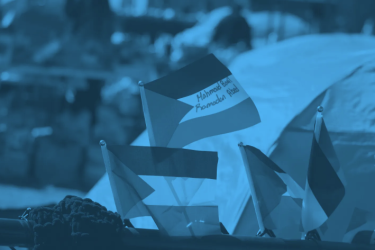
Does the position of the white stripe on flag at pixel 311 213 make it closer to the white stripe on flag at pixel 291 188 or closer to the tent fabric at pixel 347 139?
the white stripe on flag at pixel 291 188

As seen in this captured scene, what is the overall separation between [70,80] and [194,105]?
534cm

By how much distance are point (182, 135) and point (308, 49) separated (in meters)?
1.56

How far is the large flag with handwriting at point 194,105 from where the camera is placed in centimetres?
150

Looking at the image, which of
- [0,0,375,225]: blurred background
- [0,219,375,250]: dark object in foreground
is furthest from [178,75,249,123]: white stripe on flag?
[0,0,375,225]: blurred background

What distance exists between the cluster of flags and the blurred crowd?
4599 mm

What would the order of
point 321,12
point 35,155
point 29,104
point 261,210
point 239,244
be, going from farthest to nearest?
point 321,12
point 29,104
point 35,155
point 261,210
point 239,244

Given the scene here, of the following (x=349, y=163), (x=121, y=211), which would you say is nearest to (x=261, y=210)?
(x=121, y=211)

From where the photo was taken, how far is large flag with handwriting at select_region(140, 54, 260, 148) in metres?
1.50

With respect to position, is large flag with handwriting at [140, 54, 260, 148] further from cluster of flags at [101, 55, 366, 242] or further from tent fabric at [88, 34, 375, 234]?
tent fabric at [88, 34, 375, 234]

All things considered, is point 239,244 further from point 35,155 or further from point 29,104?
point 29,104

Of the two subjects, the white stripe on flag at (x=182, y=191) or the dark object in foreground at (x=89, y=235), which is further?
the white stripe on flag at (x=182, y=191)

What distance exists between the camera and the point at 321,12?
9.27 metres

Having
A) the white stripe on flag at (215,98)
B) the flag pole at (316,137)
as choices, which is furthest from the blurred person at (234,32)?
the flag pole at (316,137)

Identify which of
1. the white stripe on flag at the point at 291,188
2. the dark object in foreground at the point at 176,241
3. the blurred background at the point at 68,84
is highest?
the blurred background at the point at 68,84
